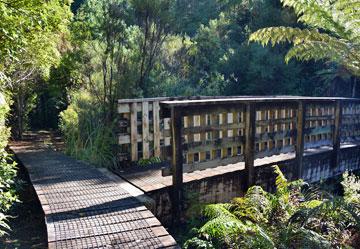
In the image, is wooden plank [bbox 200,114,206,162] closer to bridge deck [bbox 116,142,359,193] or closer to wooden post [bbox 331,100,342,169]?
bridge deck [bbox 116,142,359,193]

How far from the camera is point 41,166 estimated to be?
5.70m

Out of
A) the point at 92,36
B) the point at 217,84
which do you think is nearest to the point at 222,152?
the point at 92,36

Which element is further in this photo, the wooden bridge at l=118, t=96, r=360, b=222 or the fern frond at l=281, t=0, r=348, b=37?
the fern frond at l=281, t=0, r=348, b=37

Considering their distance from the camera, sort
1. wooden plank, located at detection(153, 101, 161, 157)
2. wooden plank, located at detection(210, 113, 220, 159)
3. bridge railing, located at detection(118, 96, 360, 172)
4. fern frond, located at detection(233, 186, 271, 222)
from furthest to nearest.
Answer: wooden plank, located at detection(153, 101, 161, 157)
wooden plank, located at detection(210, 113, 220, 159)
bridge railing, located at detection(118, 96, 360, 172)
fern frond, located at detection(233, 186, 271, 222)

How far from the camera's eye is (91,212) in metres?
3.73

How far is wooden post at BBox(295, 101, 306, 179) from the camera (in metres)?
6.10

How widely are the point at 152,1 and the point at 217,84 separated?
4633 mm

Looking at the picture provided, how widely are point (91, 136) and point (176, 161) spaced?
2465 mm

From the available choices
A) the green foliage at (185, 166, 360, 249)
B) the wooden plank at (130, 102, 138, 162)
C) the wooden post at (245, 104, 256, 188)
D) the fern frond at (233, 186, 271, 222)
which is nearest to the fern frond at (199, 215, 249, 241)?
the green foliage at (185, 166, 360, 249)

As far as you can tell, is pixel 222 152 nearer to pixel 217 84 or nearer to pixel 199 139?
pixel 199 139

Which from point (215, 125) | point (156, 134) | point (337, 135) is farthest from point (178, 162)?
point (337, 135)

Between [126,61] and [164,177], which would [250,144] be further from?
[126,61]

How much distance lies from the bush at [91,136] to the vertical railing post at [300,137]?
3.21m

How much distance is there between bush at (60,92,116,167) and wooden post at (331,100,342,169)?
4376 millimetres
